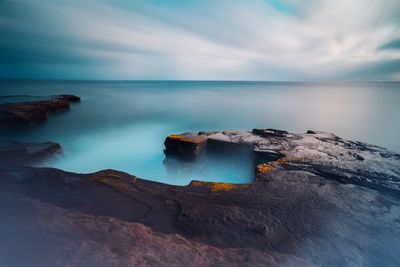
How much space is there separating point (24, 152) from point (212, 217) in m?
8.43

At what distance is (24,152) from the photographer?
8844 mm

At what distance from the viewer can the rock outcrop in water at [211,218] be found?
2.91 meters

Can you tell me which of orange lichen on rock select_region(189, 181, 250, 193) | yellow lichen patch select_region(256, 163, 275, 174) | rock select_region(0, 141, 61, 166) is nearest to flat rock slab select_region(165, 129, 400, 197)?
yellow lichen patch select_region(256, 163, 275, 174)

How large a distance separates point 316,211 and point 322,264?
1510 mm

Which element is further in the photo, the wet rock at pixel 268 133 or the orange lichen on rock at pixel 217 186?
the wet rock at pixel 268 133

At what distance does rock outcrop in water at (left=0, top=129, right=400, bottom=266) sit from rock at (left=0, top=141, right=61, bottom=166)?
2614 mm

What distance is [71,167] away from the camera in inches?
372

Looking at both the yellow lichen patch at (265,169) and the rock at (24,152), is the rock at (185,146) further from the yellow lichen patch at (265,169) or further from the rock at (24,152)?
the rock at (24,152)

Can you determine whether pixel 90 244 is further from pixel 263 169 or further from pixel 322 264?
pixel 263 169

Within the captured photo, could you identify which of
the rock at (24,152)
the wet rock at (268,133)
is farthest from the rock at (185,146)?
the rock at (24,152)

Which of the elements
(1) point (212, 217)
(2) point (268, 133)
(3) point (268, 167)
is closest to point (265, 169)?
(3) point (268, 167)

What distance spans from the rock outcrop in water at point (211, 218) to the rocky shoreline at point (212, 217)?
0.06 ft

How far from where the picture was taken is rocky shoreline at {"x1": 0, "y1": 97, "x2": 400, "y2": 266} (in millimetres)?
2904

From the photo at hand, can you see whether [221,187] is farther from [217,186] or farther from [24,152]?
[24,152]
